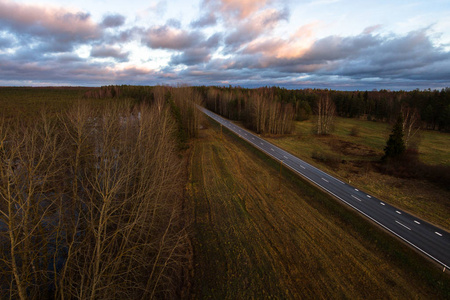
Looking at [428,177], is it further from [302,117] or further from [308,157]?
[302,117]

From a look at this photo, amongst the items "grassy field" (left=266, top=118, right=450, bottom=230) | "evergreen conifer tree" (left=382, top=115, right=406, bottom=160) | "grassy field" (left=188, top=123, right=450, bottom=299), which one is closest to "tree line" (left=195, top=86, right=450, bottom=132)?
"grassy field" (left=266, top=118, right=450, bottom=230)

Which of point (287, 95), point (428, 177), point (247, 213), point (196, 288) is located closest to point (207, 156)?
point (247, 213)

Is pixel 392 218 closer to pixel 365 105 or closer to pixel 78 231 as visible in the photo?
pixel 78 231

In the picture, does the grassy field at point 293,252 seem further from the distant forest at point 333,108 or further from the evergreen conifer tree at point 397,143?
the distant forest at point 333,108

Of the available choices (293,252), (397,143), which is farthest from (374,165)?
(293,252)

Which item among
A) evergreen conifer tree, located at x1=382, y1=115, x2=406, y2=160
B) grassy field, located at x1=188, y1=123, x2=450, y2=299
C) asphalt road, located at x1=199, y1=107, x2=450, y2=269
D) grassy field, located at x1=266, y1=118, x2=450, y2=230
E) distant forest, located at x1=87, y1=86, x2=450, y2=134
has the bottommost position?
grassy field, located at x1=188, y1=123, x2=450, y2=299

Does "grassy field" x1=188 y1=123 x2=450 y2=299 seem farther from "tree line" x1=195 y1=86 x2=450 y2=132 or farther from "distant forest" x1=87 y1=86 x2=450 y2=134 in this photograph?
"tree line" x1=195 y1=86 x2=450 y2=132
